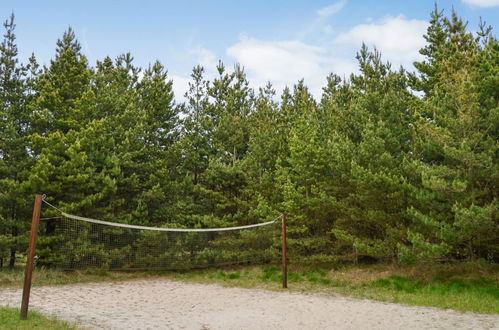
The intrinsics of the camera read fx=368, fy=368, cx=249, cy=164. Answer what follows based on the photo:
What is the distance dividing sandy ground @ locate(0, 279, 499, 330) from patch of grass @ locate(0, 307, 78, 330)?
1.43 ft

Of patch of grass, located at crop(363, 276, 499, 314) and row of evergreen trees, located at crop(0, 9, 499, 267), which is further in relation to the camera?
row of evergreen trees, located at crop(0, 9, 499, 267)

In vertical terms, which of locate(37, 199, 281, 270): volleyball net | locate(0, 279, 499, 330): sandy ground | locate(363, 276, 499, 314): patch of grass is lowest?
locate(0, 279, 499, 330): sandy ground

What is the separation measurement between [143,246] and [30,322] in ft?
30.2

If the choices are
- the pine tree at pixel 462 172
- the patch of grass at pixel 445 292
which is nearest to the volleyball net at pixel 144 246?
the patch of grass at pixel 445 292

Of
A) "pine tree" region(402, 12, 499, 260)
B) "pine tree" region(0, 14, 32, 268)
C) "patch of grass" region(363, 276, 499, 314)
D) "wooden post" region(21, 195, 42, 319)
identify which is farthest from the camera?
"pine tree" region(0, 14, 32, 268)

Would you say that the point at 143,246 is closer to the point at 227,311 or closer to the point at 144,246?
the point at 144,246

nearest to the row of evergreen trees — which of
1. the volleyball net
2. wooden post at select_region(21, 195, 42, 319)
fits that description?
the volleyball net

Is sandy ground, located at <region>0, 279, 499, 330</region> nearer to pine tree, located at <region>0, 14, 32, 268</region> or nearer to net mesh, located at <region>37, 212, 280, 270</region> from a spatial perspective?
net mesh, located at <region>37, 212, 280, 270</region>

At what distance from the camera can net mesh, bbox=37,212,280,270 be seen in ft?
46.0

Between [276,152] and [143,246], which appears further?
[276,152]

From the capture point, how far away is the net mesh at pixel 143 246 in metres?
14.0

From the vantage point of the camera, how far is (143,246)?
15.8 meters

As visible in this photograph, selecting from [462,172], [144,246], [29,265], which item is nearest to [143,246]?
[144,246]

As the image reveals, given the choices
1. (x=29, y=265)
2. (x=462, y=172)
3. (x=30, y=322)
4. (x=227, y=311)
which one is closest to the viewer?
(x=30, y=322)
